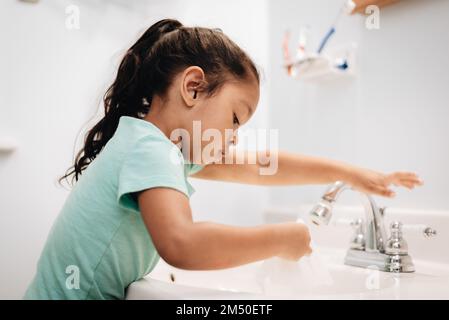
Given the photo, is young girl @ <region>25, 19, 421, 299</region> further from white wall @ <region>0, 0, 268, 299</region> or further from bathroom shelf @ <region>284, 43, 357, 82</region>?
bathroom shelf @ <region>284, 43, 357, 82</region>

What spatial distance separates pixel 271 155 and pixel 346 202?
24 centimetres

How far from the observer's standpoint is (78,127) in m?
0.92

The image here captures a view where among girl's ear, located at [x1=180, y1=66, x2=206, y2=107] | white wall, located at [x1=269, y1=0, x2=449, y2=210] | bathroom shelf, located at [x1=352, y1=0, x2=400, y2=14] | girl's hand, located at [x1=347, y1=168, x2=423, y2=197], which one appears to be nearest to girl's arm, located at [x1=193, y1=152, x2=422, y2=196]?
girl's hand, located at [x1=347, y1=168, x2=423, y2=197]

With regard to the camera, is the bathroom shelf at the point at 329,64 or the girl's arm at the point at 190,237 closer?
the girl's arm at the point at 190,237

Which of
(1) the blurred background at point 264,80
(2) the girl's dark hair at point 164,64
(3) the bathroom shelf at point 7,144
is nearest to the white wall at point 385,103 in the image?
(1) the blurred background at point 264,80

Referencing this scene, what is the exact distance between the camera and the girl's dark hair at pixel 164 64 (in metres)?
0.64

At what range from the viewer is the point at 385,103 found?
91 centimetres

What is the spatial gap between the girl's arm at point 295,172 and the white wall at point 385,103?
5.1 inches

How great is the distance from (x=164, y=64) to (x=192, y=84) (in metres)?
0.06

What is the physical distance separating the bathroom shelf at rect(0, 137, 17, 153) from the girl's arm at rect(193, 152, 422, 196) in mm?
351

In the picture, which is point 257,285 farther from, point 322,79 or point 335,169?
point 322,79

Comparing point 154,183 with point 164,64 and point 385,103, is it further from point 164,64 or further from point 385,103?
point 385,103

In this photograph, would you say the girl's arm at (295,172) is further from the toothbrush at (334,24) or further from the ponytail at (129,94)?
the toothbrush at (334,24)

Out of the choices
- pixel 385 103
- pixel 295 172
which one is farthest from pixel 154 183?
pixel 385 103
